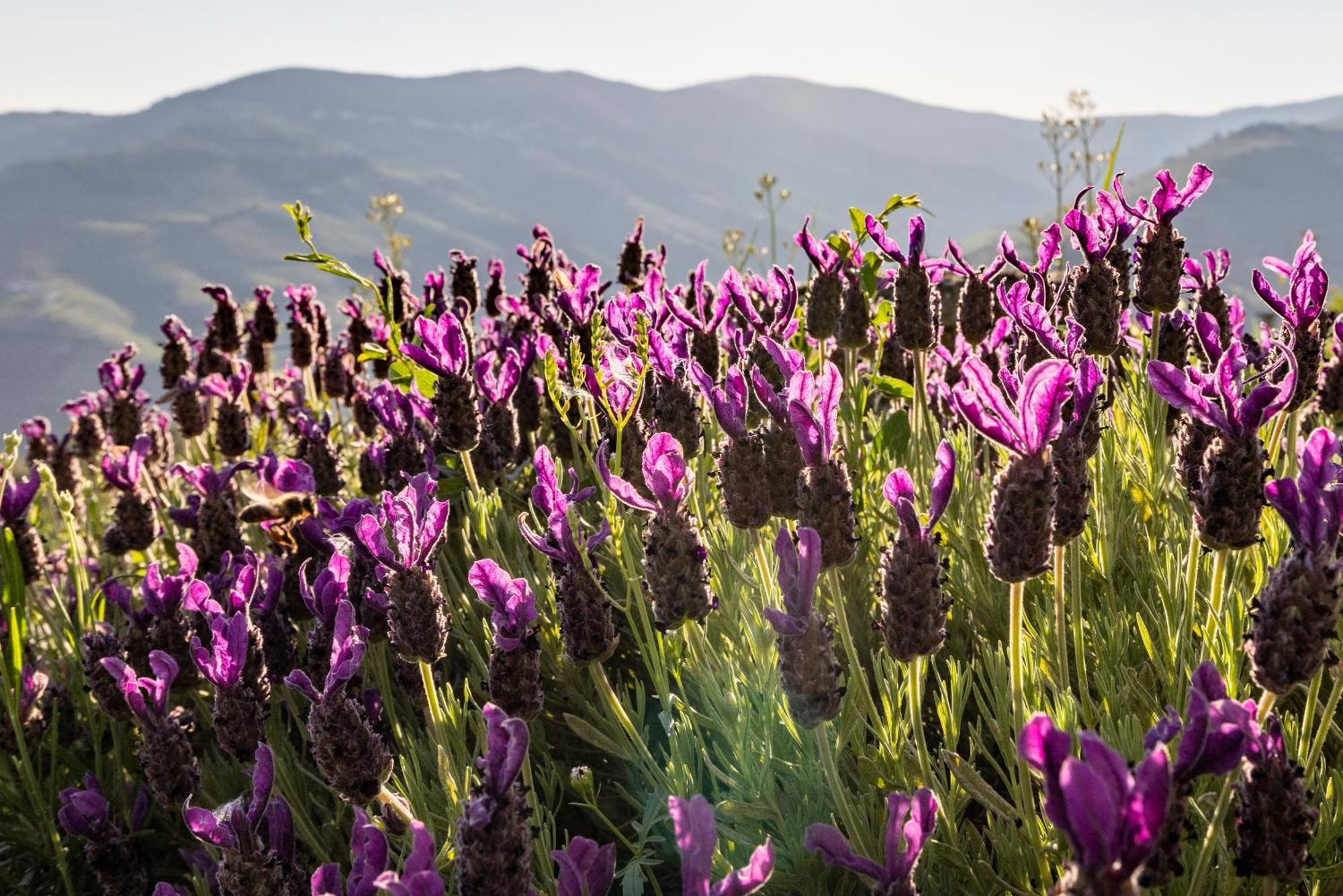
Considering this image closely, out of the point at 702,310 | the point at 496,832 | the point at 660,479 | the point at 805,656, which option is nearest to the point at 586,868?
the point at 496,832

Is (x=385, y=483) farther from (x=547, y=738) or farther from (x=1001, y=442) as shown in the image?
(x=1001, y=442)

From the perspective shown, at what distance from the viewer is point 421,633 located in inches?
65.6

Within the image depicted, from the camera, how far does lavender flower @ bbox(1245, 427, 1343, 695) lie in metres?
1.13

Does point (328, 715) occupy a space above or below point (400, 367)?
below

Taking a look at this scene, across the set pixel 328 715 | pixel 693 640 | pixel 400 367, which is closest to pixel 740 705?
pixel 693 640

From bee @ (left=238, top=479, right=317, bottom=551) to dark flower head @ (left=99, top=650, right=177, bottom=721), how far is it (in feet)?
2.32

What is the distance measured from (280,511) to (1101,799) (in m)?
2.17

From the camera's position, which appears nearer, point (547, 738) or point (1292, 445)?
point (1292, 445)

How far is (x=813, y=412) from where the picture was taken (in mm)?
1457

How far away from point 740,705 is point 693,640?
0.16m

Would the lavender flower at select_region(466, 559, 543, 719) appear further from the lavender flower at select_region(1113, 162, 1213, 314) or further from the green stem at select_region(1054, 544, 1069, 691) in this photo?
the lavender flower at select_region(1113, 162, 1213, 314)

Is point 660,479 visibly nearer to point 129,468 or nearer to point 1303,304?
point 1303,304

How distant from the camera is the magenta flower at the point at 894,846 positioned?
1.11m

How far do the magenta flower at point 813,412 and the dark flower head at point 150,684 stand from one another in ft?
3.69
